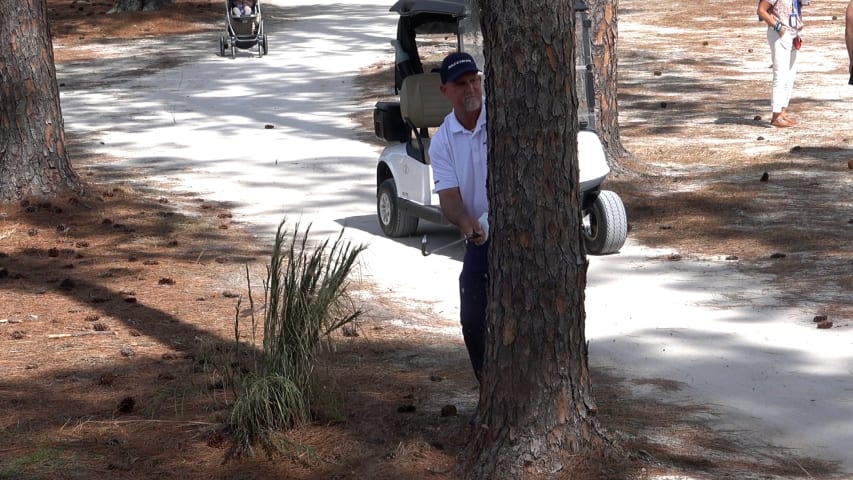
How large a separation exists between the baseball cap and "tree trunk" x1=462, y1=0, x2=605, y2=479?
0.77m

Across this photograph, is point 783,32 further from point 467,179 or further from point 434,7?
point 467,179

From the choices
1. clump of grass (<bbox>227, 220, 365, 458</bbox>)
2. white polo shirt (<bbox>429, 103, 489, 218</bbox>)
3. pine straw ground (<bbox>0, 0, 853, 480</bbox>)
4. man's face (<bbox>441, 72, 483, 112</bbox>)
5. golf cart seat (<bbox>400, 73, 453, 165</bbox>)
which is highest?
man's face (<bbox>441, 72, 483, 112</bbox>)

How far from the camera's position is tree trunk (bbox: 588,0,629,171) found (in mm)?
12250

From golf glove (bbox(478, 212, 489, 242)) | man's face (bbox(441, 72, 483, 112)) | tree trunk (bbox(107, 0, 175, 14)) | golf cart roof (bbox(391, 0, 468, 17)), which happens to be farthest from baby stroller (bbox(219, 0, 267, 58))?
golf glove (bbox(478, 212, 489, 242))

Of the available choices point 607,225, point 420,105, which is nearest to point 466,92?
point 607,225

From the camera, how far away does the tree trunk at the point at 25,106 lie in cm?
1066

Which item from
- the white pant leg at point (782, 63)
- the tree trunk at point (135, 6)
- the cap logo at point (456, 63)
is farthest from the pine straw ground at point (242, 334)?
the tree trunk at point (135, 6)

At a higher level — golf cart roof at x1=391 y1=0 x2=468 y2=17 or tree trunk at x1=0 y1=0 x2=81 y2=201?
golf cart roof at x1=391 y1=0 x2=468 y2=17

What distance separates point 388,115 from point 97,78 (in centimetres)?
1275

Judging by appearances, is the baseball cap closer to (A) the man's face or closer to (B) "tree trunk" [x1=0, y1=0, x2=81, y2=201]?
(A) the man's face

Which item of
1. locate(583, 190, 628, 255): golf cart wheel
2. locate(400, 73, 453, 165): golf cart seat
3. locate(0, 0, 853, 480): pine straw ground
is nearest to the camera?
locate(0, 0, 853, 480): pine straw ground

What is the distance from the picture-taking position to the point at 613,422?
5586 mm

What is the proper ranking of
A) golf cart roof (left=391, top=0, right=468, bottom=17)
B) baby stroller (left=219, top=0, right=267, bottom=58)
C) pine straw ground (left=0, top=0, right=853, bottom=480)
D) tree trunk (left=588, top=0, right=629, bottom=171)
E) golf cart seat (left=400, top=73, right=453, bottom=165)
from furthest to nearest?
baby stroller (left=219, top=0, right=267, bottom=58)
tree trunk (left=588, top=0, right=629, bottom=171)
golf cart roof (left=391, top=0, right=468, bottom=17)
golf cart seat (left=400, top=73, right=453, bottom=165)
pine straw ground (left=0, top=0, right=853, bottom=480)

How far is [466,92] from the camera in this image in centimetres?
570
